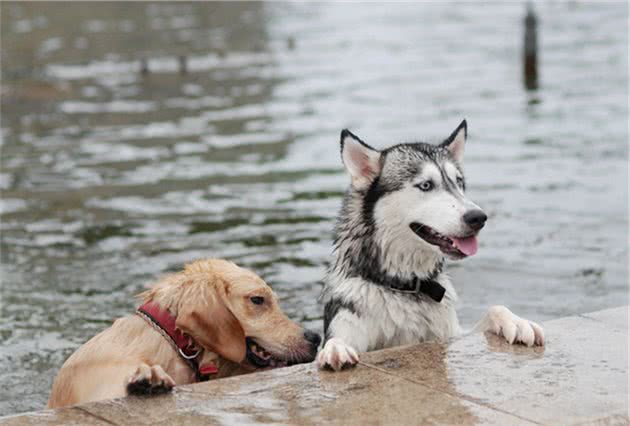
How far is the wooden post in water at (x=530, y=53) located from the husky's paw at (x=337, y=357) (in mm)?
19472

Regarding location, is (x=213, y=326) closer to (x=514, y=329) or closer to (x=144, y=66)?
(x=514, y=329)

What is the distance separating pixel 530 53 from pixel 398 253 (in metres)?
20.8

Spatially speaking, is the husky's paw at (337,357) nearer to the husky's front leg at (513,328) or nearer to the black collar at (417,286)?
the black collar at (417,286)

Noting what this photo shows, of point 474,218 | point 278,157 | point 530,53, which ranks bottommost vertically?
point 278,157

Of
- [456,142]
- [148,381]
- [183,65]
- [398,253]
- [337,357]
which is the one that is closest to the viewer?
[148,381]

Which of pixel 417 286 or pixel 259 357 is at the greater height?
pixel 417 286

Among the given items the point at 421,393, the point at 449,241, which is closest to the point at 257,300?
the point at 449,241

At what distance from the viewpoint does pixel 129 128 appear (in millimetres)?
23062

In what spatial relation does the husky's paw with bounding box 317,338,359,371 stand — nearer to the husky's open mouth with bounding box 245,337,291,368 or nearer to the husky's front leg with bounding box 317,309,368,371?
the husky's front leg with bounding box 317,309,368,371

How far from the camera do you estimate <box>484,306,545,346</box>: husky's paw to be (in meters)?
7.54

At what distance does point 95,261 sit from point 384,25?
93.3 feet

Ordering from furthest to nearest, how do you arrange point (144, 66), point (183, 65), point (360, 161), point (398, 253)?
point (144, 66) < point (183, 65) < point (360, 161) < point (398, 253)

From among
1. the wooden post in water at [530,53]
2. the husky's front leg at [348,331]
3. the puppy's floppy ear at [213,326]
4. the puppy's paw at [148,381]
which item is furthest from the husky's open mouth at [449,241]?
the wooden post in water at [530,53]

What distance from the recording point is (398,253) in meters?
7.70
